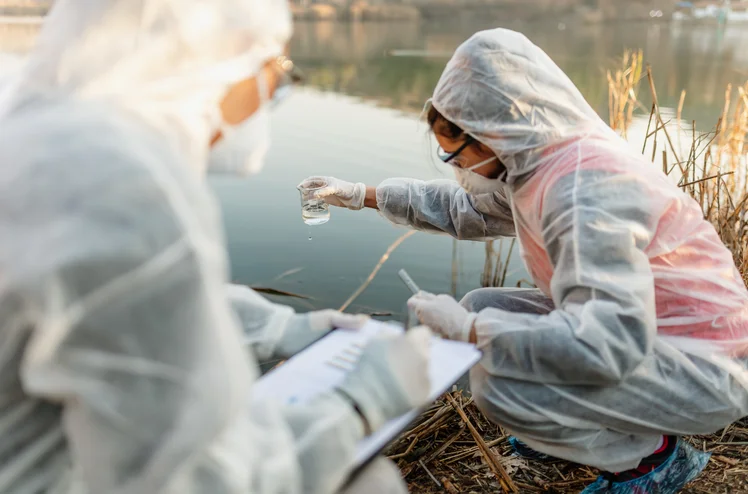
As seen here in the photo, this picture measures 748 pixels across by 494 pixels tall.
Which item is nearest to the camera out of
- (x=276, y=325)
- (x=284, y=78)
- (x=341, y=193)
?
(x=284, y=78)

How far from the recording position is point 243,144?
1.04m

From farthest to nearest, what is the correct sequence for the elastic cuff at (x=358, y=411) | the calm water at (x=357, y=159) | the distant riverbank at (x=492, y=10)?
the distant riverbank at (x=492, y=10)
the calm water at (x=357, y=159)
the elastic cuff at (x=358, y=411)

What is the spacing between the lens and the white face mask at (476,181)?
1.74 meters

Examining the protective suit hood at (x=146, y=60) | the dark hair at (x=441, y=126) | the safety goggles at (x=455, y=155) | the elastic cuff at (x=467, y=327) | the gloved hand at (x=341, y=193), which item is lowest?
the elastic cuff at (x=467, y=327)

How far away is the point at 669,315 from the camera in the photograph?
1.57 m

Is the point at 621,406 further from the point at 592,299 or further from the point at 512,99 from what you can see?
the point at 512,99

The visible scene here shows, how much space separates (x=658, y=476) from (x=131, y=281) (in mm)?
1509

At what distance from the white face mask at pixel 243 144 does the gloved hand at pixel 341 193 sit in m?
0.99

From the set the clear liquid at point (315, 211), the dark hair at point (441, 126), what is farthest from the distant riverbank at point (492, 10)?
the dark hair at point (441, 126)

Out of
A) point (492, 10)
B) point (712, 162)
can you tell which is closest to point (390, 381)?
point (712, 162)

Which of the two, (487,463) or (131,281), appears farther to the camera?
(487,463)

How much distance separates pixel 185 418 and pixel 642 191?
121 cm

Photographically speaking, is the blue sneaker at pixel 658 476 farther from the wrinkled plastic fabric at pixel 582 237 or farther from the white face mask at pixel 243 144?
the white face mask at pixel 243 144

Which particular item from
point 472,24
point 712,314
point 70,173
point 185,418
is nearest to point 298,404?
point 185,418
